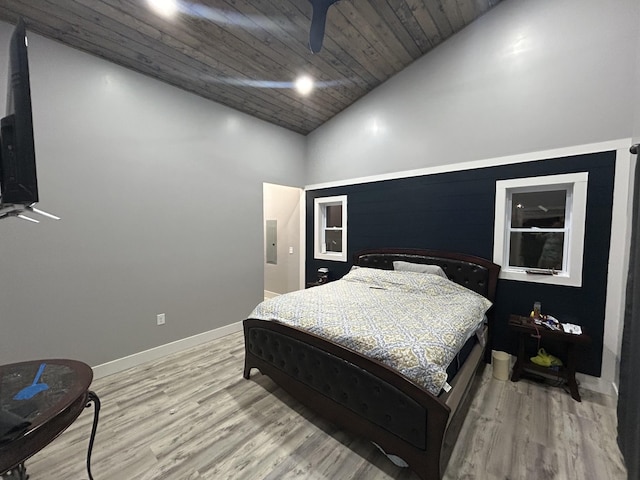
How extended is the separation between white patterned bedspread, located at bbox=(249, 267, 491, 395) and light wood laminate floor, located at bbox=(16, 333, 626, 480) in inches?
26.4

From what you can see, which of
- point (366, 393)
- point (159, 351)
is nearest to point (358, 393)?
point (366, 393)

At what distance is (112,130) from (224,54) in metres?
1.33

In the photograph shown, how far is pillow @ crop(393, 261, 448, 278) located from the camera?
301 centimetres

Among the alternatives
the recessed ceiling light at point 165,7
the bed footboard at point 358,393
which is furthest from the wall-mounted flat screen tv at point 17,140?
the bed footboard at point 358,393

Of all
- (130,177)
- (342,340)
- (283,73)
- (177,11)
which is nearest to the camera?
(342,340)

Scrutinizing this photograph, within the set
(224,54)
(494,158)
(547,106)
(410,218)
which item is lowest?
(410,218)

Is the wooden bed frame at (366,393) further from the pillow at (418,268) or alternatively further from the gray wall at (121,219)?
the gray wall at (121,219)

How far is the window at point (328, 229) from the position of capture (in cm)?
429

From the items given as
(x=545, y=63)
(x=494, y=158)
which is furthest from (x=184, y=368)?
(x=545, y=63)

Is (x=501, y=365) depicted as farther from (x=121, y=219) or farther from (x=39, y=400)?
(x=121, y=219)

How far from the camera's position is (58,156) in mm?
2223

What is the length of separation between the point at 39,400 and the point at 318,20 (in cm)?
262

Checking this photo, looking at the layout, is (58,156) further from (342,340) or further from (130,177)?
(342,340)

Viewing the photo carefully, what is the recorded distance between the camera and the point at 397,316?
2053mm
